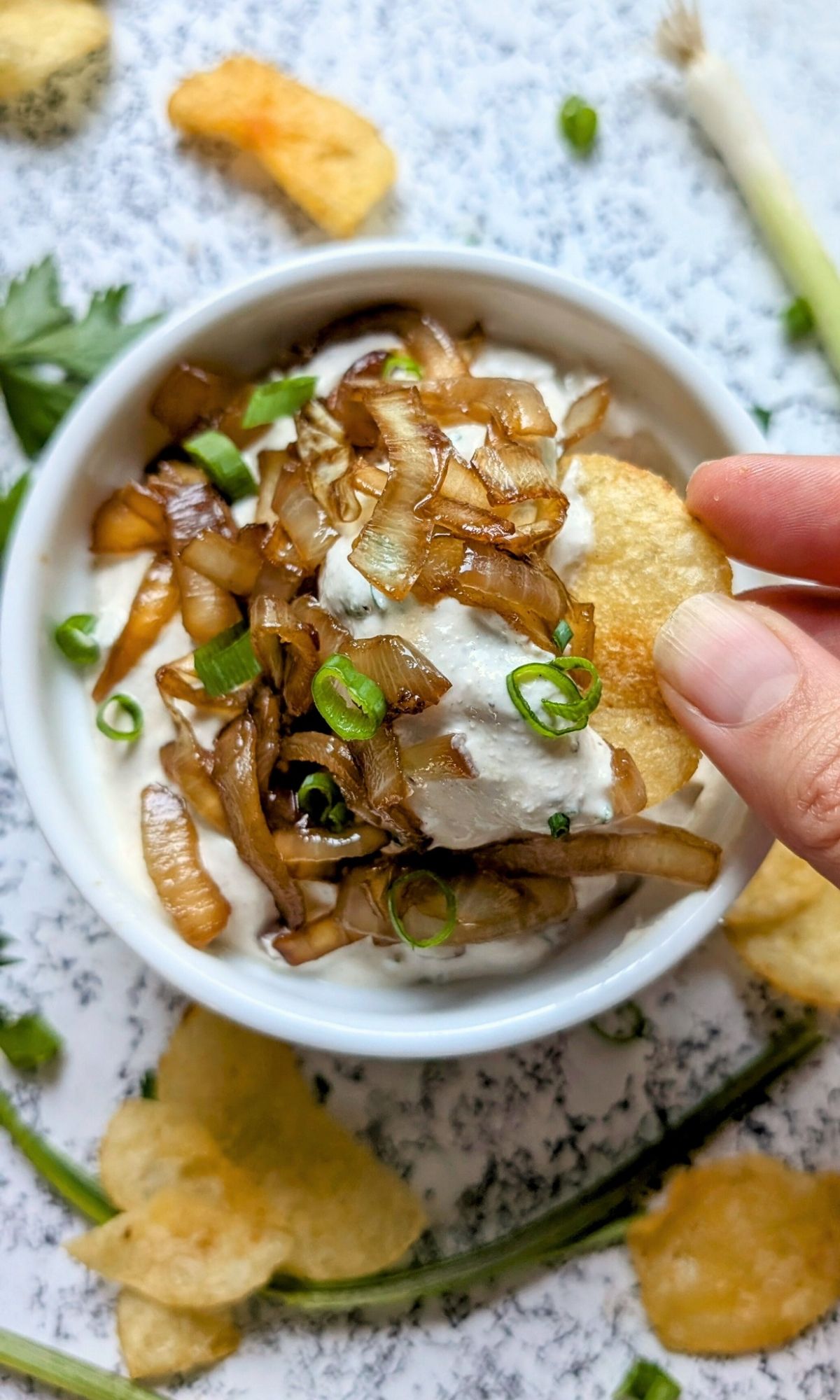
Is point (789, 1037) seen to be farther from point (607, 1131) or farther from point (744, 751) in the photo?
point (744, 751)

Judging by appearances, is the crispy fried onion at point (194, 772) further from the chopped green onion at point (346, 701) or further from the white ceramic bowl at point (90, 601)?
the chopped green onion at point (346, 701)

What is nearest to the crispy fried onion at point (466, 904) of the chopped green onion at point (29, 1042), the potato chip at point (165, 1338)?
the chopped green onion at point (29, 1042)

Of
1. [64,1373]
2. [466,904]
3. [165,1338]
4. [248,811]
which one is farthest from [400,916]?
[64,1373]

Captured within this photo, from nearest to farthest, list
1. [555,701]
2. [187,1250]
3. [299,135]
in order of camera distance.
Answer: [555,701], [187,1250], [299,135]

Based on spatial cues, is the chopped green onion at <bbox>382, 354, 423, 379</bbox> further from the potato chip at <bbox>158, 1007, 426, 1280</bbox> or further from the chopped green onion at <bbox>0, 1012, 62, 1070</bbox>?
the chopped green onion at <bbox>0, 1012, 62, 1070</bbox>

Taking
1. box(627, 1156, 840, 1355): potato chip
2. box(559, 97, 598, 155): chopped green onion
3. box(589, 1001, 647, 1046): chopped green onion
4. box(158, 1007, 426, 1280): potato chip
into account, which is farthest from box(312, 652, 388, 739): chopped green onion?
box(559, 97, 598, 155): chopped green onion

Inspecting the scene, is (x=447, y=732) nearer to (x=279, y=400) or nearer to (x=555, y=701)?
(x=555, y=701)
